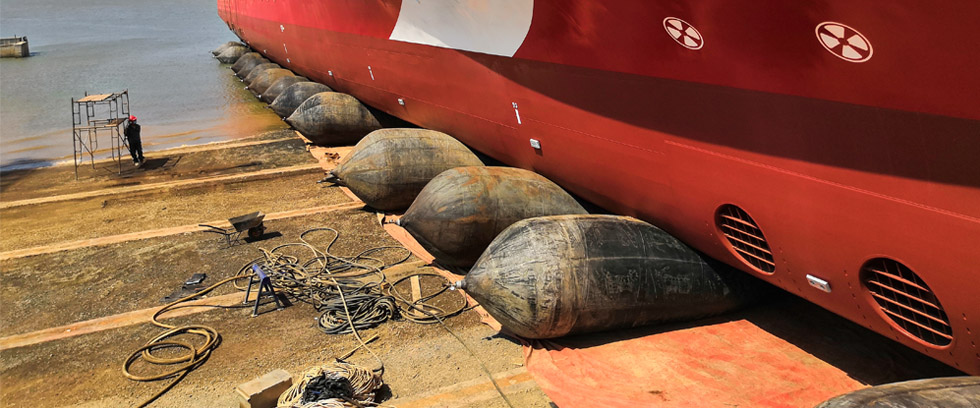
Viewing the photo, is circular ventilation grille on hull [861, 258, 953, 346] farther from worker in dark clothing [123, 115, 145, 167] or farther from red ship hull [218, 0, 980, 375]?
worker in dark clothing [123, 115, 145, 167]

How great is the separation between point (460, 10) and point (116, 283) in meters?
6.58

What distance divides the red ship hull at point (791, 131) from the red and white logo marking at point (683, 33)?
0.06 ft

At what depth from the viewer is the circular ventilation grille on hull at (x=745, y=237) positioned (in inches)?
276

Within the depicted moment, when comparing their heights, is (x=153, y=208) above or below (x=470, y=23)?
below

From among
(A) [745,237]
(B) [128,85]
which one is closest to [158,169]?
(A) [745,237]

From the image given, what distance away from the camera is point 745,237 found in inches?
285

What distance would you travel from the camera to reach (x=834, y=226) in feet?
19.7

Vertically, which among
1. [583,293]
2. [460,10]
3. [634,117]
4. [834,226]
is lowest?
[583,293]

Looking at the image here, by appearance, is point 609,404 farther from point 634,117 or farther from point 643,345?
point 634,117

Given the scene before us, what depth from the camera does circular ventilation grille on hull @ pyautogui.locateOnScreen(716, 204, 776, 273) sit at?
276 inches

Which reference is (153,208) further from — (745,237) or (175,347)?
(745,237)

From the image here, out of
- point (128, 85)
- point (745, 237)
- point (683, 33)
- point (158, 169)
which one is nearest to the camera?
point (683, 33)

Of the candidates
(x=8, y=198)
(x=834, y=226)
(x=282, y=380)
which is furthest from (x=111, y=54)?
(x=834, y=226)

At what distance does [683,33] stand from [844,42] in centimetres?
177
